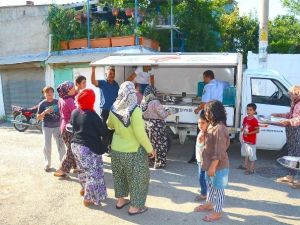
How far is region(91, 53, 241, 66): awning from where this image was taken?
22.7 ft

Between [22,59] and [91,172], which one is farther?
[22,59]

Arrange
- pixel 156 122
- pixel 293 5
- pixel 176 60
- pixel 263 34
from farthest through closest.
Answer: pixel 293 5, pixel 263 34, pixel 176 60, pixel 156 122

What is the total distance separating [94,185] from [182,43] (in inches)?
379

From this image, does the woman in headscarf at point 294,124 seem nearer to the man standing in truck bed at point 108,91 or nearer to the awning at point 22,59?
the man standing in truck bed at point 108,91

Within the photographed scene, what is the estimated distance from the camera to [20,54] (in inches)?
540

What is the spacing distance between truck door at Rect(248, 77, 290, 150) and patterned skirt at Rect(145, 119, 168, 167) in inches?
77.2

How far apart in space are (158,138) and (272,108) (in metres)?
2.39

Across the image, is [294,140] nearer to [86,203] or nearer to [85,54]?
[86,203]

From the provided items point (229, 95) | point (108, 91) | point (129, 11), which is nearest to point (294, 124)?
point (229, 95)

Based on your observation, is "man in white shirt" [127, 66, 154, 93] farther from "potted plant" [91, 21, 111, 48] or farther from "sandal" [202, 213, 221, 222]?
"potted plant" [91, 21, 111, 48]

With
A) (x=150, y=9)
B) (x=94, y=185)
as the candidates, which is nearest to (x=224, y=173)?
(x=94, y=185)

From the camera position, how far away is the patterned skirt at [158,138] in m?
7.20

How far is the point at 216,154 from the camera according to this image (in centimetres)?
440

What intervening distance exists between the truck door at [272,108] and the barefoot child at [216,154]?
318cm
